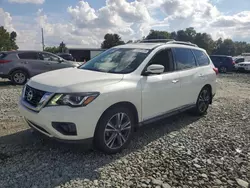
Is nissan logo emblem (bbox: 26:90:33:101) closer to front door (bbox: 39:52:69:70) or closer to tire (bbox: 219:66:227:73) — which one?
front door (bbox: 39:52:69:70)

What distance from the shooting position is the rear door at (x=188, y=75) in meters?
5.18

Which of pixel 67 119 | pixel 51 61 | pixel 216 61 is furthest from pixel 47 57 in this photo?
pixel 216 61

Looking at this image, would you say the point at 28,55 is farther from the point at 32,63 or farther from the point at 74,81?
the point at 74,81

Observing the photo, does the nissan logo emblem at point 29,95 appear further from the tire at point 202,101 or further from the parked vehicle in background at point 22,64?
the parked vehicle in background at point 22,64

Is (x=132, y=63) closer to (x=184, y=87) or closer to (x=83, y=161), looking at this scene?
(x=184, y=87)

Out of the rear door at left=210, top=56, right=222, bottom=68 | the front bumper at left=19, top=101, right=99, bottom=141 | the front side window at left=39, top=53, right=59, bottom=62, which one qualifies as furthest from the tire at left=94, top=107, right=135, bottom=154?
the rear door at left=210, top=56, right=222, bottom=68

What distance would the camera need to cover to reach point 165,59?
487 cm

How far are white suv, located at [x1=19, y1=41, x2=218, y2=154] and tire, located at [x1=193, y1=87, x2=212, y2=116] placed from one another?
571 millimetres

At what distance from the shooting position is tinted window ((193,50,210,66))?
238 inches

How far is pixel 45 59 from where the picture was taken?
1168 cm

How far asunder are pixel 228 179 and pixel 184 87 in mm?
2276

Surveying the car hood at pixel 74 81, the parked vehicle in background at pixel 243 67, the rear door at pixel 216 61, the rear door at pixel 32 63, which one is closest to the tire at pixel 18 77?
the rear door at pixel 32 63

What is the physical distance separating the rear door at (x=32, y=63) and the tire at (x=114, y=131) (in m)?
8.41

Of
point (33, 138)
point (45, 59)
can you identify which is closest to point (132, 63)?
point (33, 138)
